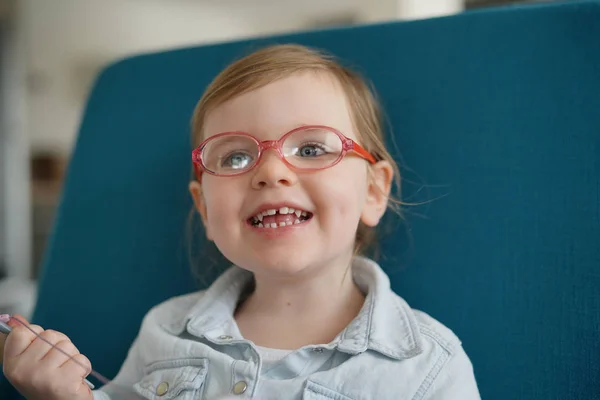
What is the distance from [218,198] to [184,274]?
298 millimetres

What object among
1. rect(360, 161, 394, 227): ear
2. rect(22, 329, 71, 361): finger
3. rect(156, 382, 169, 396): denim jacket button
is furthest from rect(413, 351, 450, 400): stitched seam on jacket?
rect(22, 329, 71, 361): finger

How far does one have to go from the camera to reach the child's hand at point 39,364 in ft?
2.26

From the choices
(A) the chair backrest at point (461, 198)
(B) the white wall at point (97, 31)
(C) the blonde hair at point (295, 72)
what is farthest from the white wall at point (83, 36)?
(C) the blonde hair at point (295, 72)

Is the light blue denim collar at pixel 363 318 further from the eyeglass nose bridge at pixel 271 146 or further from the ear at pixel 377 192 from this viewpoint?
the eyeglass nose bridge at pixel 271 146

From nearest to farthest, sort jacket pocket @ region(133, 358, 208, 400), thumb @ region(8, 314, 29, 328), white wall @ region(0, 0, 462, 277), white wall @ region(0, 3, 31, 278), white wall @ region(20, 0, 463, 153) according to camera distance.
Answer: thumb @ region(8, 314, 29, 328)
jacket pocket @ region(133, 358, 208, 400)
white wall @ region(0, 3, 31, 278)
white wall @ region(0, 0, 462, 277)
white wall @ region(20, 0, 463, 153)

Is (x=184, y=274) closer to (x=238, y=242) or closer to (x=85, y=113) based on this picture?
(x=238, y=242)

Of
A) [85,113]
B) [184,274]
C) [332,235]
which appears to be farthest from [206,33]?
[332,235]

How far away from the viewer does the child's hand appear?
0.69m

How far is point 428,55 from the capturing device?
955 millimetres

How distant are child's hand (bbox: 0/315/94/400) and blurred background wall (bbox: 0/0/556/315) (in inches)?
98.6

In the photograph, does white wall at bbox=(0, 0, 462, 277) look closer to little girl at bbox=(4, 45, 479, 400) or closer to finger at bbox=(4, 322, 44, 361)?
little girl at bbox=(4, 45, 479, 400)

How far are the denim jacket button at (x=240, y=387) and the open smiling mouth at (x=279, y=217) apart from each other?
20cm

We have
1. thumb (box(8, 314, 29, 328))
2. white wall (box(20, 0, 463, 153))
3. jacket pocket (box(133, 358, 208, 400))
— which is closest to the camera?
thumb (box(8, 314, 29, 328))

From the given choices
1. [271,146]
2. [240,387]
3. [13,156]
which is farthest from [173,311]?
[13,156]
